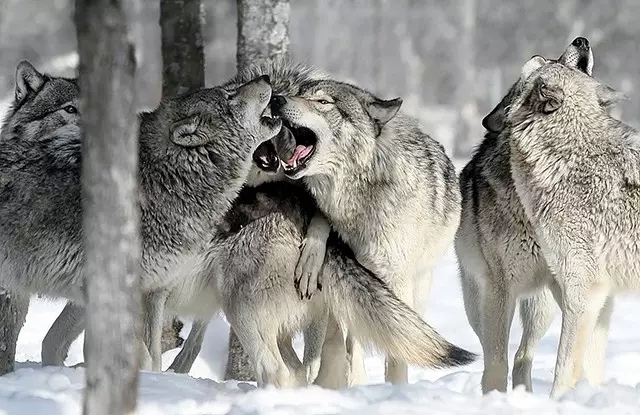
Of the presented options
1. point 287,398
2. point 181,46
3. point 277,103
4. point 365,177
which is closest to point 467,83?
point 181,46

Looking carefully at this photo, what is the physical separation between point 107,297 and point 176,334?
465 centimetres

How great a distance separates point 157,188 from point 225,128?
1.54 ft

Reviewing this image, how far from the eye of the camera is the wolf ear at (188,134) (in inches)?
213

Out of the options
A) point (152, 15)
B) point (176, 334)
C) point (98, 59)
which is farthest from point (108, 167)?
point (152, 15)

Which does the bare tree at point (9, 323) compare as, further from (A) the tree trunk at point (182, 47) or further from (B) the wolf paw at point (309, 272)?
(A) the tree trunk at point (182, 47)

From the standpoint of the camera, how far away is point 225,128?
5.45 meters

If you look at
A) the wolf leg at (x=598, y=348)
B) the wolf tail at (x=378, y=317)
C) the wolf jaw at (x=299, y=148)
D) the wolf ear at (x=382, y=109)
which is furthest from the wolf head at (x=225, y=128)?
the wolf leg at (x=598, y=348)

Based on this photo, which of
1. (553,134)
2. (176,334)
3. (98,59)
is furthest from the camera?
(176,334)

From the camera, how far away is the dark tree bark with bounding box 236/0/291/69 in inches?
280

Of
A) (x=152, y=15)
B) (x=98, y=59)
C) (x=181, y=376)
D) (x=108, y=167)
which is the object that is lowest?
(x=181, y=376)

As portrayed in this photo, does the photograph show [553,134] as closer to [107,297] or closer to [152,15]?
[107,297]

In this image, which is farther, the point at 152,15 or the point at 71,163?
the point at 152,15

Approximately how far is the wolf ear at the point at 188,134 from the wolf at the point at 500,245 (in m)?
1.68

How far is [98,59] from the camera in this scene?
3281 millimetres
